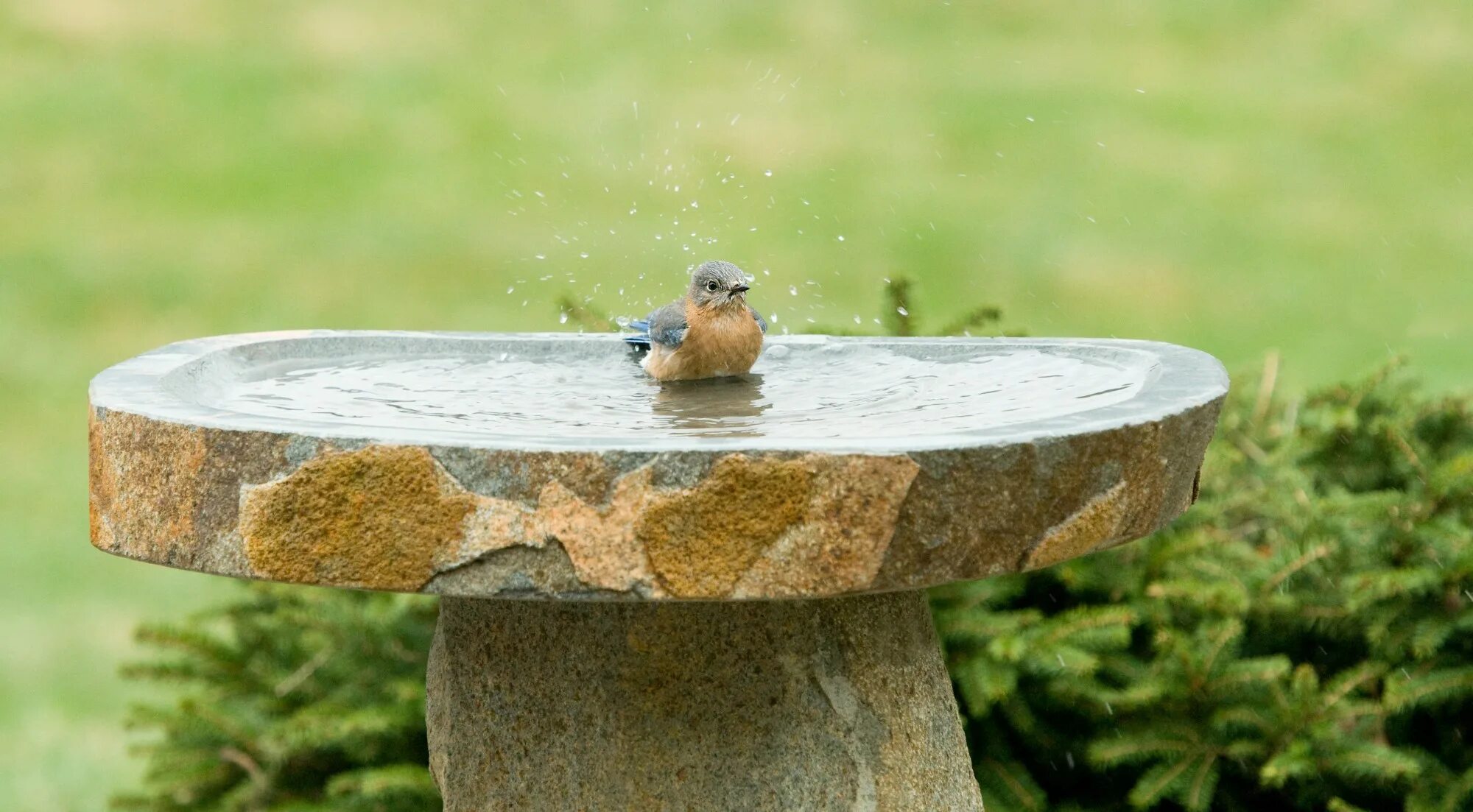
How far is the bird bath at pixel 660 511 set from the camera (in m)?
2.77

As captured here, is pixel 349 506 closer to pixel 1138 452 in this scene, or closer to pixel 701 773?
pixel 701 773

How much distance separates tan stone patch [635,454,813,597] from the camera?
9.02 ft

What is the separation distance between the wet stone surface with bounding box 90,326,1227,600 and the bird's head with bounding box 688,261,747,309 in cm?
71

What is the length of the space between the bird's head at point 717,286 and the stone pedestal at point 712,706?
0.86 metres

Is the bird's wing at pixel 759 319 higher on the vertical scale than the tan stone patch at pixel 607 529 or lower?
lower

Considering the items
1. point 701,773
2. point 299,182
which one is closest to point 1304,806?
point 701,773

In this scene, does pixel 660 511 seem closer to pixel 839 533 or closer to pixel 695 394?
pixel 839 533

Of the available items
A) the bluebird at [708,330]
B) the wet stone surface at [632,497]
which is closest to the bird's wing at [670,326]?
the bluebird at [708,330]

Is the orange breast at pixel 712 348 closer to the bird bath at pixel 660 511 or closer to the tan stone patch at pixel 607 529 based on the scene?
the bird bath at pixel 660 511

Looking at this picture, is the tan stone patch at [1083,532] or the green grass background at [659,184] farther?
the green grass background at [659,184]

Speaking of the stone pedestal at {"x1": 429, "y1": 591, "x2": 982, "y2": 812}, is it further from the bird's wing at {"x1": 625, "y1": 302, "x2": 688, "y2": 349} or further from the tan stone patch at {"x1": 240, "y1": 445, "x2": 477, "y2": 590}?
the bird's wing at {"x1": 625, "y1": 302, "x2": 688, "y2": 349}

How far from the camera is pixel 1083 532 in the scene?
2.99 metres

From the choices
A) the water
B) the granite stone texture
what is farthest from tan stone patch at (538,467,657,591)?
the water

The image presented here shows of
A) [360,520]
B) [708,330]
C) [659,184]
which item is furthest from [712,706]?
[659,184]
